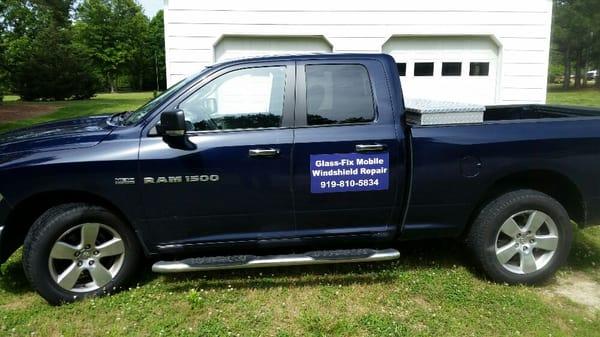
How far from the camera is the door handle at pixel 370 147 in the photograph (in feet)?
12.2

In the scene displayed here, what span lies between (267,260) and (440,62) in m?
8.65

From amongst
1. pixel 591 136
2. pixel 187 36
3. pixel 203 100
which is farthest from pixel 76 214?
pixel 187 36

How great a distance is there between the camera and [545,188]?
14.0 feet

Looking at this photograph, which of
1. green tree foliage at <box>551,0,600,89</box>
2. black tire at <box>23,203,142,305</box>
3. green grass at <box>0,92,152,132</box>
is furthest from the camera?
green tree foliage at <box>551,0,600,89</box>

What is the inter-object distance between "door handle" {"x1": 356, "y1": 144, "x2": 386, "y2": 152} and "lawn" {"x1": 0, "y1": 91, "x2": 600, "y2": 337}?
3.81 feet

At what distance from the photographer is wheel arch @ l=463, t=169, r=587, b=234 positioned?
4043mm

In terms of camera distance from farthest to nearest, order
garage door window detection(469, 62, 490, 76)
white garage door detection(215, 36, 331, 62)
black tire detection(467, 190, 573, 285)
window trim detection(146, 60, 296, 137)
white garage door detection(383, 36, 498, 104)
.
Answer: garage door window detection(469, 62, 490, 76) → white garage door detection(383, 36, 498, 104) → white garage door detection(215, 36, 331, 62) → black tire detection(467, 190, 573, 285) → window trim detection(146, 60, 296, 137)

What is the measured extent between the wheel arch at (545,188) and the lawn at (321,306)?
61cm

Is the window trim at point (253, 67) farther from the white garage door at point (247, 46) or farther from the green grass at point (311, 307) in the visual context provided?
the white garage door at point (247, 46)

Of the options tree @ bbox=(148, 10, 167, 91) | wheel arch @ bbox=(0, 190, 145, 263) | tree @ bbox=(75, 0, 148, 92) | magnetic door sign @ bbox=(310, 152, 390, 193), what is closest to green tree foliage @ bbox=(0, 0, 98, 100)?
tree @ bbox=(75, 0, 148, 92)

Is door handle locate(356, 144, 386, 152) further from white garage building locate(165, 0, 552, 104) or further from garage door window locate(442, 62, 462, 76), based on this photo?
garage door window locate(442, 62, 462, 76)

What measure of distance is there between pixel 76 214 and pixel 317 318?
1.94 m

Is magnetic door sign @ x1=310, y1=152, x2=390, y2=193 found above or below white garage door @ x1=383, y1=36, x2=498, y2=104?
below

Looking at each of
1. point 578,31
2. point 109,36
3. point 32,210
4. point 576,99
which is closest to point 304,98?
point 32,210
